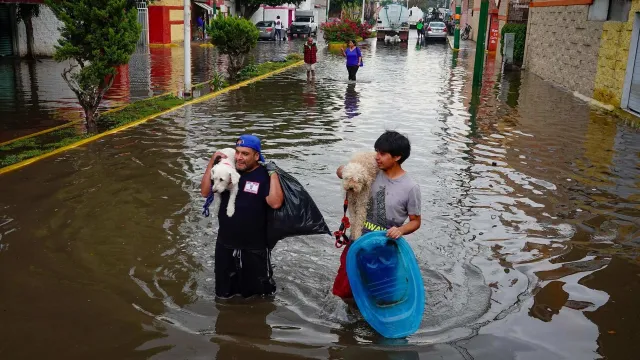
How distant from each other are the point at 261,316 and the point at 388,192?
1.45 meters

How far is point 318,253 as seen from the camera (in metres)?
6.47

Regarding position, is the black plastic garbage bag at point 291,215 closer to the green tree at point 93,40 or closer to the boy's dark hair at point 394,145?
the boy's dark hair at point 394,145

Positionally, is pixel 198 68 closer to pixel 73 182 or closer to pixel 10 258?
pixel 73 182

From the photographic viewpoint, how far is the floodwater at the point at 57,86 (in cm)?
1319

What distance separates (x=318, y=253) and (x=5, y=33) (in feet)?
85.6

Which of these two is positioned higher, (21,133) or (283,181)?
(283,181)

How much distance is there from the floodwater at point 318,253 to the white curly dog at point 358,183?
0.86m

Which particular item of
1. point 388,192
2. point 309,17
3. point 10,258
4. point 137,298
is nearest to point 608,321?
point 388,192

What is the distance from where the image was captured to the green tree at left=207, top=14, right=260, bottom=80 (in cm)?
2147

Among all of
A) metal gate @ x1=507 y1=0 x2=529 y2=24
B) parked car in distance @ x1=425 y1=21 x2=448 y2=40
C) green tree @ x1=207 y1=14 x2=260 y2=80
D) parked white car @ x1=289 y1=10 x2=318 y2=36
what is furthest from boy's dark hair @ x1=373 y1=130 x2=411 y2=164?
parked white car @ x1=289 y1=10 x2=318 y2=36

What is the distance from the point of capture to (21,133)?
11.8 metres

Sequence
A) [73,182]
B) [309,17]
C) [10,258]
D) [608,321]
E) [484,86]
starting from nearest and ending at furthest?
[608,321]
[10,258]
[73,182]
[484,86]
[309,17]

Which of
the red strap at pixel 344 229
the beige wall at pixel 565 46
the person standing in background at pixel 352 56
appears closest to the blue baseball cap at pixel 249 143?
the red strap at pixel 344 229

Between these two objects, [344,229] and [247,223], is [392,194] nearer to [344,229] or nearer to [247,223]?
[344,229]
